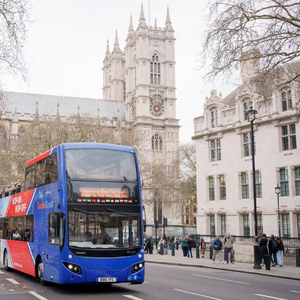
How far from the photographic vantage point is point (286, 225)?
101ft

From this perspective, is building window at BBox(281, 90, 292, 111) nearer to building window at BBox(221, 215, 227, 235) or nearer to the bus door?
building window at BBox(221, 215, 227, 235)

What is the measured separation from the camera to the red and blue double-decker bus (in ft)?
→ 40.9

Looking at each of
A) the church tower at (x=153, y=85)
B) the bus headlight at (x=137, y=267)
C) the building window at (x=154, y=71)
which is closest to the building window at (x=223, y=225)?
the bus headlight at (x=137, y=267)

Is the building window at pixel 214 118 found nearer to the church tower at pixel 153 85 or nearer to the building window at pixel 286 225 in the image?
the building window at pixel 286 225

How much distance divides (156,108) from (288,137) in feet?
212

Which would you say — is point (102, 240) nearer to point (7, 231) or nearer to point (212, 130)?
point (7, 231)

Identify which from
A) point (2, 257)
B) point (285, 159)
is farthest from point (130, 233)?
point (285, 159)

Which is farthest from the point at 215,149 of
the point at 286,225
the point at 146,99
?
the point at 146,99

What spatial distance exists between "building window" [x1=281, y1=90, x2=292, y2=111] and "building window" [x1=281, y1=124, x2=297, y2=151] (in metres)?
1.22

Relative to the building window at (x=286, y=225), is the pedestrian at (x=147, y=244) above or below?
below

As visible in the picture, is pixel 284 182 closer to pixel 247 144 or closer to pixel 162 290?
pixel 247 144

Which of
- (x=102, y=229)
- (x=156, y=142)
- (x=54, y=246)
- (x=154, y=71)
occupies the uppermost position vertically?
(x=154, y=71)

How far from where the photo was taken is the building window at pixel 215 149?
36.8 meters

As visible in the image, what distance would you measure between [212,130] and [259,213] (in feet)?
25.6
